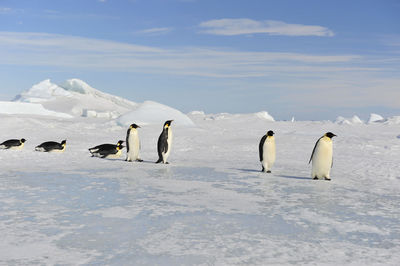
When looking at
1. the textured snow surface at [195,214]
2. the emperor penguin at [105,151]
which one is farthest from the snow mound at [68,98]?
the textured snow surface at [195,214]

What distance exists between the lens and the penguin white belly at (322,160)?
7.82 m

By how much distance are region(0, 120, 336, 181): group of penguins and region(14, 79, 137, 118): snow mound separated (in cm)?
3031

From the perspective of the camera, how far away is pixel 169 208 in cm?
501

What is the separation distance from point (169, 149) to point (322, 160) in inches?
149

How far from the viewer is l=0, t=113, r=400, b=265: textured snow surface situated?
10.8 ft

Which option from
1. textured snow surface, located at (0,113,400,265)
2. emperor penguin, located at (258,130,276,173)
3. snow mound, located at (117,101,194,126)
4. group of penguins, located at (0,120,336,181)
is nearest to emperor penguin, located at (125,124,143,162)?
group of penguins, located at (0,120,336,181)

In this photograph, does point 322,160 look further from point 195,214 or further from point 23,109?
point 23,109

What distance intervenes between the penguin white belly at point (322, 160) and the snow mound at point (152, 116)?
14670 mm

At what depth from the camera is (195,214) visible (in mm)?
4719

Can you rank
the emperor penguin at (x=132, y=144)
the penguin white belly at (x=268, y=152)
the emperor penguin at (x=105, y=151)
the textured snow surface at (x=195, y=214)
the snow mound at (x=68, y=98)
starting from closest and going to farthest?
the textured snow surface at (x=195, y=214)
the penguin white belly at (x=268, y=152)
the emperor penguin at (x=132, y=144)
the emperor penguin at (x=105, y=151)
the snow mound at (x=68, y=98)

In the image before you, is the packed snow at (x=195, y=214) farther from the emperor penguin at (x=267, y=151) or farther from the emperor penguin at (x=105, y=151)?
the emperor penguin at (x=105, y=151)

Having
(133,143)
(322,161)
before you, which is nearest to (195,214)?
(322,161)

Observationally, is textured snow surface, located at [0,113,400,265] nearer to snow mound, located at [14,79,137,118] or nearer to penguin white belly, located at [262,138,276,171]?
penguin white belly, located at [262,138,276,171]

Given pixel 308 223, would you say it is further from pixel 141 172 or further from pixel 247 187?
pixel 141 172
